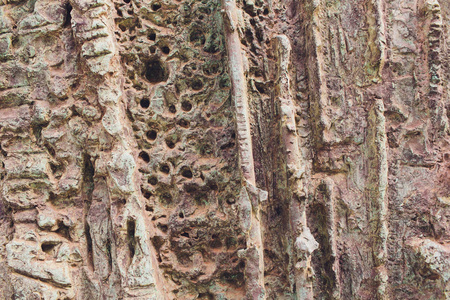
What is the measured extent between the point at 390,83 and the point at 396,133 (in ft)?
0.85

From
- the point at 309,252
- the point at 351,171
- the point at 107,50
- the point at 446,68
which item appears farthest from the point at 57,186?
the point at 446,68

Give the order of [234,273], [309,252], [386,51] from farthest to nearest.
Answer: [386,51], [234,273], [309,252]

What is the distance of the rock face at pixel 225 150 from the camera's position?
2.29 meters

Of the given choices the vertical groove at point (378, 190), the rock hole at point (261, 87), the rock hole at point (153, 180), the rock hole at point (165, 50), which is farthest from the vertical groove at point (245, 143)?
the vertical groove at point (378, 190)

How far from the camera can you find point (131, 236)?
7.48 ft

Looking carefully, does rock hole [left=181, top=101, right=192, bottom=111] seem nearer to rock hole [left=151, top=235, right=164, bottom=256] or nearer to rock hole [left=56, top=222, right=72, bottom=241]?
rock hole [left=151, top=235, right=164, bottom=256]

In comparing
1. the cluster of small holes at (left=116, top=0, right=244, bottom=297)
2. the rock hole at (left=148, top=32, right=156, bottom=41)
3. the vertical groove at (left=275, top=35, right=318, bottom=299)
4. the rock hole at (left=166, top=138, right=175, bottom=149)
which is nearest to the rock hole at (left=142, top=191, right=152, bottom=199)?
the cluster of small holes at (left=116, top=0, right=244, bottom=297)

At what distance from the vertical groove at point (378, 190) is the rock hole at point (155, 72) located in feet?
3.62

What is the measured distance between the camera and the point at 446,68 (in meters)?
2.49

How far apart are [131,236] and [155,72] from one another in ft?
2.87

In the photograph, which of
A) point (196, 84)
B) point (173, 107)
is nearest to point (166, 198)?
point (173, 107)

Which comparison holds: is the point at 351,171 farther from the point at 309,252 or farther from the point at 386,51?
the point at 386,51

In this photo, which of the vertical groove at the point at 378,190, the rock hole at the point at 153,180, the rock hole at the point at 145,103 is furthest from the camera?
the rock hole at the point at 145,103

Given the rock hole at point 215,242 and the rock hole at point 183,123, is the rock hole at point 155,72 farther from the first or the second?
the rock hole at point 215,242
